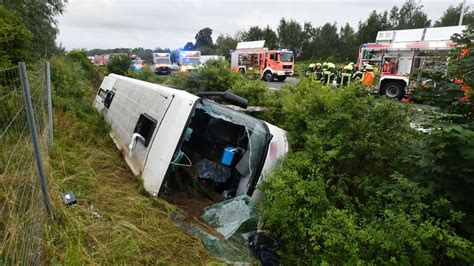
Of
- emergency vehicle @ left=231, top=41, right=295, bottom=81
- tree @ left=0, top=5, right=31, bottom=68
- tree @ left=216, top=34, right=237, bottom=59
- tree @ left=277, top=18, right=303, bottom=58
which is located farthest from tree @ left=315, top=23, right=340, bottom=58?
tree @ left=0, top=5, right=31, bottom=68

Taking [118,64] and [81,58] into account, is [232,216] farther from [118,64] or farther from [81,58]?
[118,64]

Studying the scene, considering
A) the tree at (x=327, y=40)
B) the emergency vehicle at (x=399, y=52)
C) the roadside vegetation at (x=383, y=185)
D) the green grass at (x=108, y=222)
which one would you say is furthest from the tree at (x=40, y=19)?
the tree at (x=327, y=40)

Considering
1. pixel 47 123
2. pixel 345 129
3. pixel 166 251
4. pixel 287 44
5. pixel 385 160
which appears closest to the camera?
pixel 166 251

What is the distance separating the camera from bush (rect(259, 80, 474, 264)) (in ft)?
6.86

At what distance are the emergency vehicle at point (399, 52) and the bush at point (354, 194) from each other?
9513 mm

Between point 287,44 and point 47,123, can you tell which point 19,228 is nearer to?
point 47,123

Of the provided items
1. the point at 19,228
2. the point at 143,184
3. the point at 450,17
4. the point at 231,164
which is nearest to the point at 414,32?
the point at 231,164

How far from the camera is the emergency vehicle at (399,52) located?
1214 cm

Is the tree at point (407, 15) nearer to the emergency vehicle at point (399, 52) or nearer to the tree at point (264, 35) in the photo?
the tree at point (264, 35)

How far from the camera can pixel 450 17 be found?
42406mm

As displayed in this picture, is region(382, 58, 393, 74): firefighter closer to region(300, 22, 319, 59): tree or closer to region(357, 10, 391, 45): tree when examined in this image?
region(357, 10, 391, 45): tree

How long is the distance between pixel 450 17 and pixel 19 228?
53838 mm

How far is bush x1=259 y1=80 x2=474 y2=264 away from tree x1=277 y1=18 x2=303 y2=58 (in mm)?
48662

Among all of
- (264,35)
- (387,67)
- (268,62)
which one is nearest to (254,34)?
(264,35)
